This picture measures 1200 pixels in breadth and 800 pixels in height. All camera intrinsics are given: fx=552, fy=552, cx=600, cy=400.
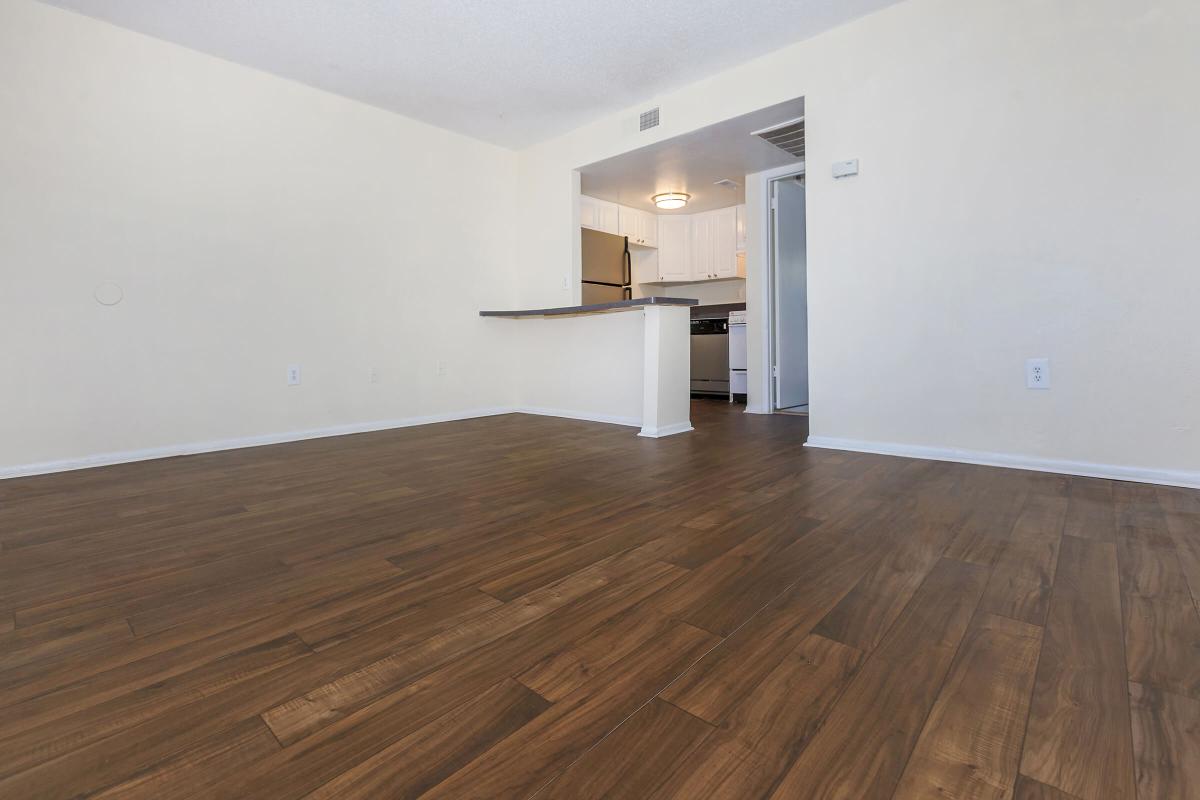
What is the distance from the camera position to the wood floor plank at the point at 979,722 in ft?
2.24

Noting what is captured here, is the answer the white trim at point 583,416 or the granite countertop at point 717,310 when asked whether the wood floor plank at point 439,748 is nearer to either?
the white trim at point 583,416

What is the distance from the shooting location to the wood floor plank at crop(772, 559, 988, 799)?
690 millimetres

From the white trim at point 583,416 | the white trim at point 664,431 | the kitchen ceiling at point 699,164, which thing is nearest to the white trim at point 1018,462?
the white trim at point 664,431

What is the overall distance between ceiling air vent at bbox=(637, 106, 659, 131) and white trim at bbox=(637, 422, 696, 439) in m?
2.01

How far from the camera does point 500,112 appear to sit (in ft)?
12.7

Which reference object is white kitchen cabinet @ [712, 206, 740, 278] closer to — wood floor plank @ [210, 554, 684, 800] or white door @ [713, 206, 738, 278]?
white door @ [713, 206, 738, 278]

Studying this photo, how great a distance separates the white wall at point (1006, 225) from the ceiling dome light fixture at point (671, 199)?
6.23 feet

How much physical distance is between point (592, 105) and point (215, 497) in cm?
325

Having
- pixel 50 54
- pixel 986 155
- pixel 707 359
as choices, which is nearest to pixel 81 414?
pixel 50 54

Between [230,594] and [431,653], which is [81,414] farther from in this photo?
[431,653]

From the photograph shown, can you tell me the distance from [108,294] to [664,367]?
2987 mm

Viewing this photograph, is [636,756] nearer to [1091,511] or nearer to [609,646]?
[609,646]

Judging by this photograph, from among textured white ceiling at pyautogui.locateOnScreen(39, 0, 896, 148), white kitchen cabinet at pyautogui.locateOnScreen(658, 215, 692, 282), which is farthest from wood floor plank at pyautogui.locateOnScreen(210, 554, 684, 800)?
white kitchen cabinet at pyautogui.locateOnScreen(658, 215, 692, 282)

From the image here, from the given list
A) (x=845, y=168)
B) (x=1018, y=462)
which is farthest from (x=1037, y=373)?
(x=845, y=168)
